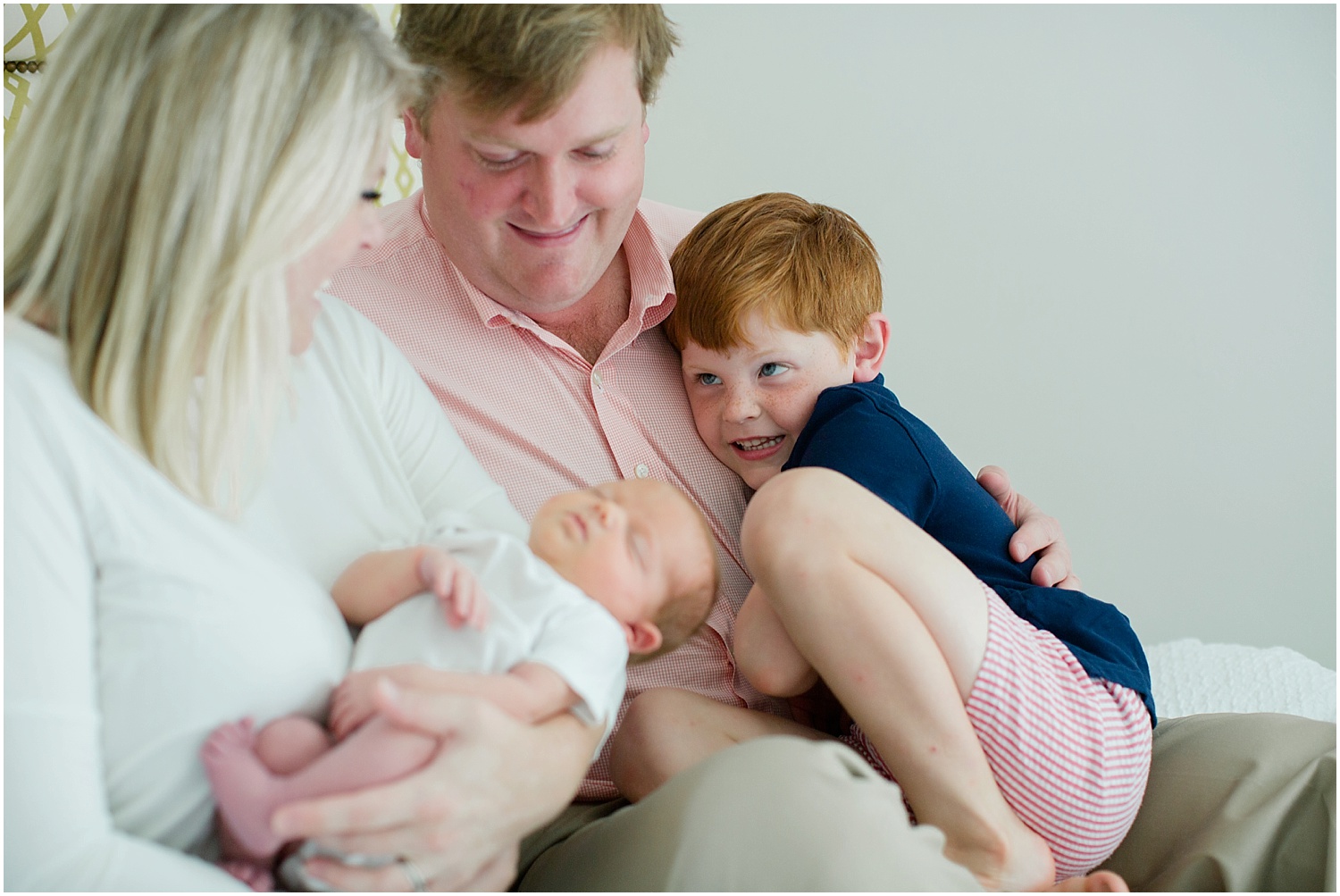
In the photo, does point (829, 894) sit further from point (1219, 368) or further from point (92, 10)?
point (1219, 368)

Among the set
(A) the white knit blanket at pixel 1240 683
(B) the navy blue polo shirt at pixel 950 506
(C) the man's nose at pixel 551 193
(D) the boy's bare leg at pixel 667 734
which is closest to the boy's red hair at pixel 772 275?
(B) the navy blue polo shirt at pixel 950 506

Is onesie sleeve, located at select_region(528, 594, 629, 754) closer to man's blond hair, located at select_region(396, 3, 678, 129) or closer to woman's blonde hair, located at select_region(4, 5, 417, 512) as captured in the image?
woman's blonde hair, located at select_region(4, 5, 417, 512)

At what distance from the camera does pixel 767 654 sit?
1.52m

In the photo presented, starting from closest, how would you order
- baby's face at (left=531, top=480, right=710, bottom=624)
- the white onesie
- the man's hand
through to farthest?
the white onesie → baby's face at (left=531, top=480, right=710, bottom=624) → the man's hand

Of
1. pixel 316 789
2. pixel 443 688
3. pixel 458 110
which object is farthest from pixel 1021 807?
pixel 458 110

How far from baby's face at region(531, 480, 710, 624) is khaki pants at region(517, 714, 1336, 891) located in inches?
9.2

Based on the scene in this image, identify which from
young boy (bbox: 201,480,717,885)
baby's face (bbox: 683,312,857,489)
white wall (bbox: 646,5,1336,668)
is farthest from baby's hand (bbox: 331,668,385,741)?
white wall (bbox: 646,5,1336,668)

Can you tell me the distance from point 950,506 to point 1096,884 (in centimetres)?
57

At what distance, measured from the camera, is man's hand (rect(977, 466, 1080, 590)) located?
172 cm

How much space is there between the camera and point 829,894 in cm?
105

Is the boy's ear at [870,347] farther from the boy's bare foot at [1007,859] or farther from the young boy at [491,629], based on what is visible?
the boy's bare foot at [1007,859]

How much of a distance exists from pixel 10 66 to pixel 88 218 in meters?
1.09

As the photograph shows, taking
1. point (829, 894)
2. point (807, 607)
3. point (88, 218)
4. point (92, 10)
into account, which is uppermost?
point (92, 10)

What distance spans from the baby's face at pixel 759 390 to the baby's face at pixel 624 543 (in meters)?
0.47
